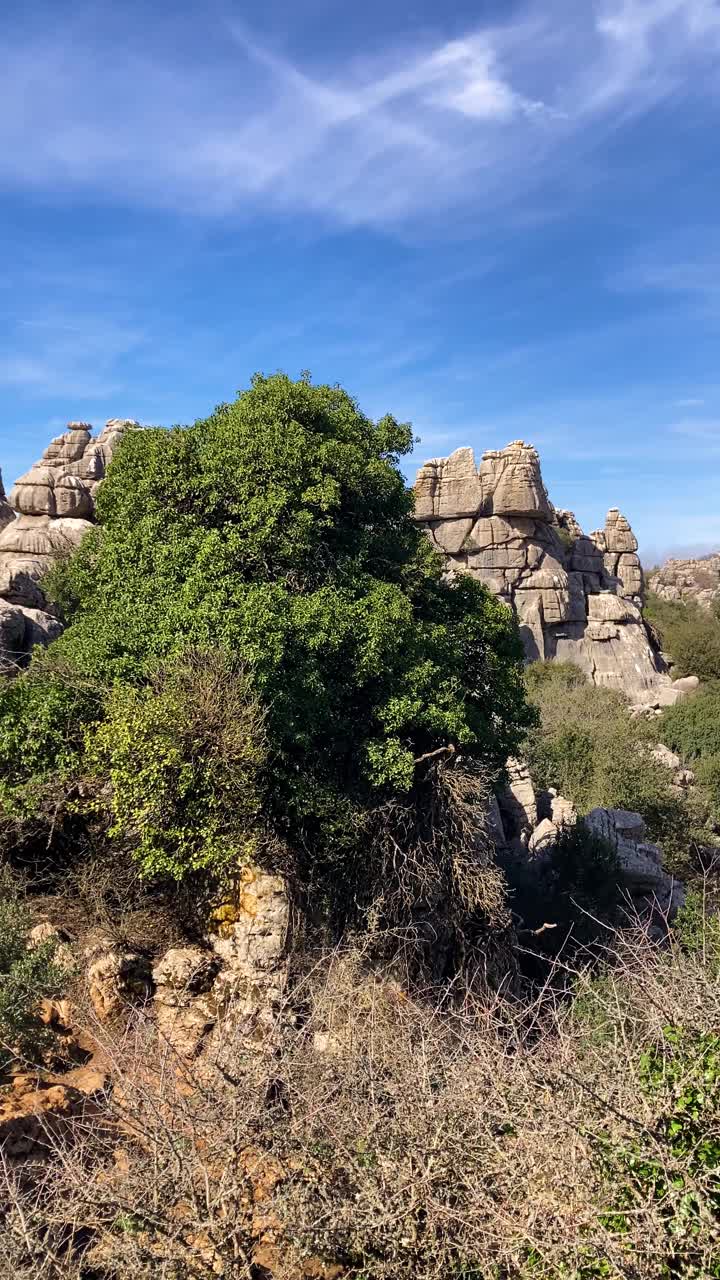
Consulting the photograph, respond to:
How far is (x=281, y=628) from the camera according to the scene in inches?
392

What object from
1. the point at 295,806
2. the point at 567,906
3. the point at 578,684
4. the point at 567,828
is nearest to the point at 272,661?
the point at 295,806

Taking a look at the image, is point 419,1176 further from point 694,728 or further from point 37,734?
point 694,728

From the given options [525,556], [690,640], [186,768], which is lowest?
[690,640]

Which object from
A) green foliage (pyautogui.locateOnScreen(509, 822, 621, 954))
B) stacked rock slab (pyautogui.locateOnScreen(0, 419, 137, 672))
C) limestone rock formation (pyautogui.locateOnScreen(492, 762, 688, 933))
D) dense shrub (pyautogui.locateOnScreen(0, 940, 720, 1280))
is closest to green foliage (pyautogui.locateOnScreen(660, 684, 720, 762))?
limestone rock formation (pyautogui.locateOnScreen(492, 762, 688, 933))

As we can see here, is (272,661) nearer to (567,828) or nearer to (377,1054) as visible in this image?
(377,1054)

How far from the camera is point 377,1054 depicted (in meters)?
5.74

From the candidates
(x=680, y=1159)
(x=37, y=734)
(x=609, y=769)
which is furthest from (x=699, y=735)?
(x=680, y=1159)

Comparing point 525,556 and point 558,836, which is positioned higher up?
point 525,556

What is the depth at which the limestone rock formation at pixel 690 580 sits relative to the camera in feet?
206

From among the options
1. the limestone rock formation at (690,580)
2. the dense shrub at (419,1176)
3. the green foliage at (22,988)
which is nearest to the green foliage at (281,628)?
the green foliage at (22,988)

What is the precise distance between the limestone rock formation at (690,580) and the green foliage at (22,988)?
180ft

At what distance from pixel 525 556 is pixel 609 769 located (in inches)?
752

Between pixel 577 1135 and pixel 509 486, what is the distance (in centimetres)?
3628

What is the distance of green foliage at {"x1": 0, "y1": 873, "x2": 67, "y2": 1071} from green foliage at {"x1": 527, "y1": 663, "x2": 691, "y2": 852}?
15.3 metres
